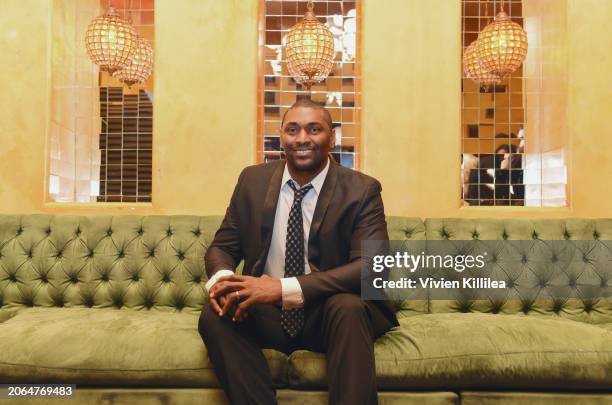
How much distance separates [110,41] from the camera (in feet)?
10.2

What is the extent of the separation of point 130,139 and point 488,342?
9.09 feet

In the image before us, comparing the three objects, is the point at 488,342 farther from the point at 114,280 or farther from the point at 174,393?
the point at 114,280

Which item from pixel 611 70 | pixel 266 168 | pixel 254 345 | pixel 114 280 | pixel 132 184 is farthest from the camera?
pixel 132 184

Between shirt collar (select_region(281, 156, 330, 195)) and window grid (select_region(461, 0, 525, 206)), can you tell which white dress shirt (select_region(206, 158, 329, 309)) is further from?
window grid (select_region(461, 0, 525, 206))

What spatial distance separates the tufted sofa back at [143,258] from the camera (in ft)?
8.48

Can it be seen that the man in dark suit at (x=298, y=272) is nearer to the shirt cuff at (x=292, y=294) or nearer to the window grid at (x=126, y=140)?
the shirt cuff at (x=292, y=294)

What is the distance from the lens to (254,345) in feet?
5.75

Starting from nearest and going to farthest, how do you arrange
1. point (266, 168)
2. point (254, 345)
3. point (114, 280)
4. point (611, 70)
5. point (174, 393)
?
1. point (254, 345)
2. point (174, 393)
3. point (266, 168)
4. point (114, 280)
5. point (611, 70)

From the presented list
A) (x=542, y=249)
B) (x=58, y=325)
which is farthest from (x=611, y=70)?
(x=58, y=325)

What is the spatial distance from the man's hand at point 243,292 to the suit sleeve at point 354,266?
0.11 metres

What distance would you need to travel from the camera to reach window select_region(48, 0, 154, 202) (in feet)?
11.6

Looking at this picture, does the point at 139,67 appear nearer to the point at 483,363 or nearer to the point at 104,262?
the point at 104,262

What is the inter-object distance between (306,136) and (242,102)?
1.35m

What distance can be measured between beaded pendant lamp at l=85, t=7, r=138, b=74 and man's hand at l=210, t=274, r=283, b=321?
6.58ft
